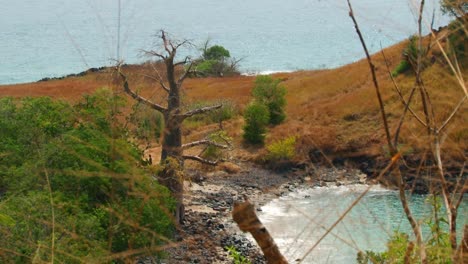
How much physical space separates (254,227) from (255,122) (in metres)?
28.4

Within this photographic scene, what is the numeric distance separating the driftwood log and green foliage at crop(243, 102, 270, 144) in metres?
28.1

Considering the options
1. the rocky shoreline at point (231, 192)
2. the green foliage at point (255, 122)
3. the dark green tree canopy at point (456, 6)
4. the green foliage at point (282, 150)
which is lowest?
the rocky shoreline at point (231, 192)

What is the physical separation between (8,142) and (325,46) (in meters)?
44.0

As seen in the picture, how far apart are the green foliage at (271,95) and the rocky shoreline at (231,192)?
382 centimetres

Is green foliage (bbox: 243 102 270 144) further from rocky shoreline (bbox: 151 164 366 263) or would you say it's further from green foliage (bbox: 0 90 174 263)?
green foliage (bbox: 0 90 174 263)

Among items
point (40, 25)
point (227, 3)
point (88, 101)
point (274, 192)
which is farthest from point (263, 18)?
point (88, 101)

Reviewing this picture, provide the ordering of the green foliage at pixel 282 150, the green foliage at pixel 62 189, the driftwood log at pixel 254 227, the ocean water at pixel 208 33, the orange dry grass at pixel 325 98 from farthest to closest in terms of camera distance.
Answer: the ocean water at pixel 208 33 < the green foliage at pixel 282 150 < the orange dry grass at pixel 325 98 < the green foliage at pixel 62 189 < the driftwood log at pixel 254 227

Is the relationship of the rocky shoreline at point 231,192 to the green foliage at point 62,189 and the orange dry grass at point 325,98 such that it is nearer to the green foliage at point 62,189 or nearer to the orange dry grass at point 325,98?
the orange dry grass at point 325,98

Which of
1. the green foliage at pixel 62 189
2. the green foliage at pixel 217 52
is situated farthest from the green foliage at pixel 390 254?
the green foliage at pixel 217 52

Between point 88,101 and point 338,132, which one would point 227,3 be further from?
point 88,101

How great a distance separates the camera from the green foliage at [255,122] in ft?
101

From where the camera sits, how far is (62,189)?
12633 mm

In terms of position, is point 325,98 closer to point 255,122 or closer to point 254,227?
point 255,122

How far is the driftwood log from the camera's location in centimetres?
241
